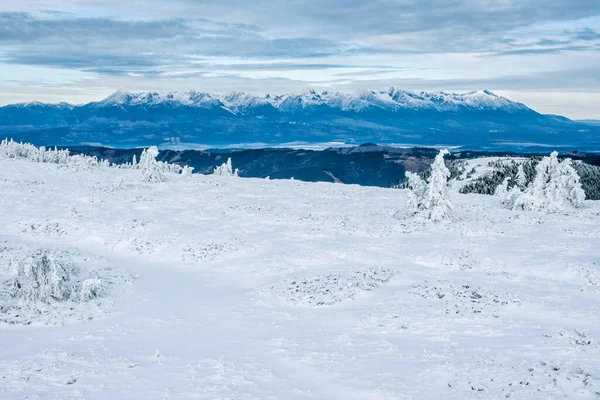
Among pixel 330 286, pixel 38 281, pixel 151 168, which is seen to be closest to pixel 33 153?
pixel 151 168

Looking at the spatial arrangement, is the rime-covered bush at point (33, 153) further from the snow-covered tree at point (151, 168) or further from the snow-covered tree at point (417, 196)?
the snow-covered tree at point (417, 196)

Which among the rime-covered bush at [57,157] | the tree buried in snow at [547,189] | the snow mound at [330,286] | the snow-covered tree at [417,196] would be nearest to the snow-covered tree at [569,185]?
the tree buried in snow at [547,189]

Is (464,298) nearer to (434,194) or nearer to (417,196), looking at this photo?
(434,194)

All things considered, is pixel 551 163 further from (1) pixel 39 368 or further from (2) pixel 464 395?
(1) pixel 39 368

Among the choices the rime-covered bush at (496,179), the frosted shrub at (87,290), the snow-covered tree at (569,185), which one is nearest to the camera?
the frosted shrub at (87,290)

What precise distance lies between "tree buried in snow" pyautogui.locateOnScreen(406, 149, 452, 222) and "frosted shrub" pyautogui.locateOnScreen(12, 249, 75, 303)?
80.6ft

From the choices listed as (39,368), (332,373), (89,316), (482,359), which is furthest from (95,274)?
(482,359)

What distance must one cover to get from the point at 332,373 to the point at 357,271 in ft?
36.6

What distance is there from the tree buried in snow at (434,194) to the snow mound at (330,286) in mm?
12282

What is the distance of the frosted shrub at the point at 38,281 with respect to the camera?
853 inches

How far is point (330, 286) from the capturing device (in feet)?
81.4

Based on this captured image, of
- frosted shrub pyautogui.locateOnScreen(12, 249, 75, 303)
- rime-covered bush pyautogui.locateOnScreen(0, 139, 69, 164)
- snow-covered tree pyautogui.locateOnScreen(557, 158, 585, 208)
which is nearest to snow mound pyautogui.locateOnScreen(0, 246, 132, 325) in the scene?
frosted shrub pyautogui.locateOnScreen(12, 249, 75, 303)

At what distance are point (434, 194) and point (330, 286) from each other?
631 inches

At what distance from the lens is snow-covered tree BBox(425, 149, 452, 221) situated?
36.8 m
